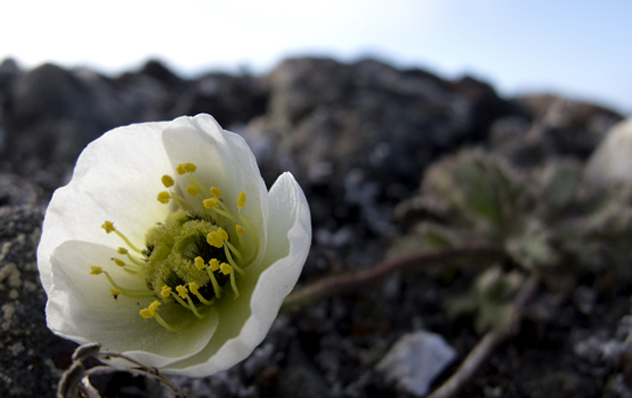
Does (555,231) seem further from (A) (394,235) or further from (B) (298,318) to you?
(B) (298,318)

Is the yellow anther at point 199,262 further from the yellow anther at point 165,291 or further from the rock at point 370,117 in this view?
the rock at point 370,117

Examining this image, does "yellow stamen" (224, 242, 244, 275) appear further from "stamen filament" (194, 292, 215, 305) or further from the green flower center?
"stamen filament" (194, 292, 215, 305)

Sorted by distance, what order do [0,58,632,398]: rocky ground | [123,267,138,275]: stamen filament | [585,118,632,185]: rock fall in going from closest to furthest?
[123,267,138,275]: stamen filament, [0,58,632,398]: rocky ground, [585,118,632,185]: rock

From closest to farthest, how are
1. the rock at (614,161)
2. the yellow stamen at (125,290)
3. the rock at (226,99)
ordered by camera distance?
the yellow stamen at (125,290)
the rock at (614,161)
the rock at (226,99)

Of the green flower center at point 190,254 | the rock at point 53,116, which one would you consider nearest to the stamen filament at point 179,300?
the green flower center at point 190,254

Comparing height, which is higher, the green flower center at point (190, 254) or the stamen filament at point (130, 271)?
Result: the green flower center at point (190, 254)

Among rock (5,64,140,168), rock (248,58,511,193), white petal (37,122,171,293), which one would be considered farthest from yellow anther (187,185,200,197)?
rock (5,64,140,168)

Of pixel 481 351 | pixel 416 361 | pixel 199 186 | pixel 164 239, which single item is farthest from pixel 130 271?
pixel 481 351

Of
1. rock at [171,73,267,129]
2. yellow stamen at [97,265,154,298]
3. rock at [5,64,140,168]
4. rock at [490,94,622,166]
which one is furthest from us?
rock at [171,73,267,129]
